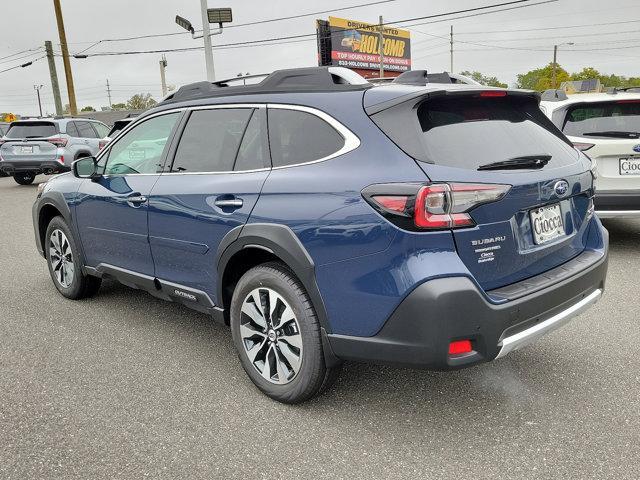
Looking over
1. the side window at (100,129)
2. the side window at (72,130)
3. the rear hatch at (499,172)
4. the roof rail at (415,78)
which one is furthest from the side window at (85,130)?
the rear hatch at (499,172)

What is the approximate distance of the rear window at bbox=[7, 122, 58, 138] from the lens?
1477 centimetres

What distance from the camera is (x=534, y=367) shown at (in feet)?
11.5

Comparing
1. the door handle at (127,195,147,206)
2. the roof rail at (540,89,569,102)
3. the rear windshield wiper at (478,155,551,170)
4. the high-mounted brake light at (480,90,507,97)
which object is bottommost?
the door handle at (127,195,147,206)

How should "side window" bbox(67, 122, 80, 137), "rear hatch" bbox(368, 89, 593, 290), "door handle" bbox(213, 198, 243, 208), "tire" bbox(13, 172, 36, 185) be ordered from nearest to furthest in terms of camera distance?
"rear hatch" bbox(368, 89, 593, 290) < "door handle" bbox(213, 198, 243, 208) < "side window" bbox(67, 122, 80, 137) < "tire" bbox(13, 172, 36, 185)

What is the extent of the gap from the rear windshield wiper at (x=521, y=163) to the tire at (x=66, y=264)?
356 cm

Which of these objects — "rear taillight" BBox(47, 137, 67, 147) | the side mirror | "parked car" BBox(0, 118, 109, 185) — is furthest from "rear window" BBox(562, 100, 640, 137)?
"rear taillight" BBox(47, 137, 67, 147)

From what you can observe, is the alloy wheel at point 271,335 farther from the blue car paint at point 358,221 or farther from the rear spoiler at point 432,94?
the rear spoiler at point 432,94

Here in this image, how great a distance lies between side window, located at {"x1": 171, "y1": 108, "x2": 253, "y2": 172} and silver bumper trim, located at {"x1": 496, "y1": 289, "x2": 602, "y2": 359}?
5.89 feet

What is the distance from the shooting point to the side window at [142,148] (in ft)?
13.0

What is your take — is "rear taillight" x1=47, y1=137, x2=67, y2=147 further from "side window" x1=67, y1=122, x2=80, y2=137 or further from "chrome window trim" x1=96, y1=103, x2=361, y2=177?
"chrome window trim" x1=96, y1=103, x2=361, y2=177

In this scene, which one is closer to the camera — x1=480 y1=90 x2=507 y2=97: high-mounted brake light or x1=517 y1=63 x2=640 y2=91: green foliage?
x1=480 y1=90 x2=507 y2=97: high-mounted brake light

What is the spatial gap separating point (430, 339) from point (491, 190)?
71 cm

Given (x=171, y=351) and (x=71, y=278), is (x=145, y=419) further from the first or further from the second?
(x=71, y=278)

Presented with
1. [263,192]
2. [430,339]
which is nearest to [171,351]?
[263,192]
